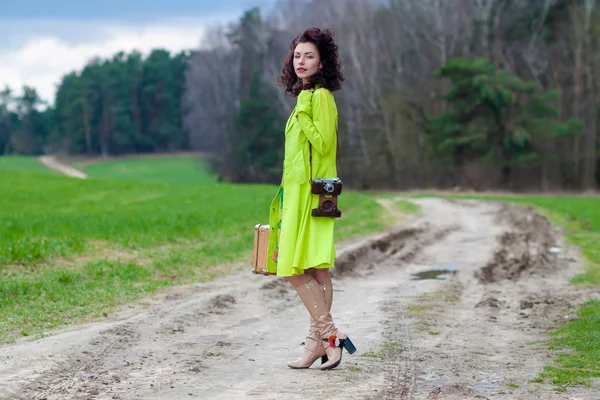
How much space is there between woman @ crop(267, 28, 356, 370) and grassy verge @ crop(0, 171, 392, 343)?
9.56 feet

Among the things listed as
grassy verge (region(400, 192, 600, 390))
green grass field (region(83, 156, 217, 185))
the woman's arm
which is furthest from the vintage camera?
green grass field (region(83, 156, 217, 185))

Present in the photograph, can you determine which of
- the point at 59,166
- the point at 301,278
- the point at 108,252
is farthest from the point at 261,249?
the point at 59,166

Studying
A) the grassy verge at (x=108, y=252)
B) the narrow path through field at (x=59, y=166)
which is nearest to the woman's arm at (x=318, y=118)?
the grassy verge at (x=108, y=252)

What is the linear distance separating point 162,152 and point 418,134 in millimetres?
51908

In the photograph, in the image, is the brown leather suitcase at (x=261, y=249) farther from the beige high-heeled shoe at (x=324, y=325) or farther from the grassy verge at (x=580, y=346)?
the grassy verge at (x=580, y=346)

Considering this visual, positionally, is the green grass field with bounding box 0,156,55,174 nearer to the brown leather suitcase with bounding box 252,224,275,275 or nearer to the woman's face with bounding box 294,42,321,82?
the brown leather suitcase with bounding box 252,224,275,275

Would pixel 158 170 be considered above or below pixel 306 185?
below

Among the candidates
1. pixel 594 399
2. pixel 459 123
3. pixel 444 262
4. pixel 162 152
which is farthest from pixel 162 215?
pixel 162 152

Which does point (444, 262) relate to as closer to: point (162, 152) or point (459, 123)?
point (459, 123)

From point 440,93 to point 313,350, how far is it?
2143 inches

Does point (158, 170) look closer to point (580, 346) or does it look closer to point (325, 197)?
point (580, 346)

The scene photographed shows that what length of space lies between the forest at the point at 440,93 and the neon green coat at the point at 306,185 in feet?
150

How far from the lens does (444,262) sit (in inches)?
661

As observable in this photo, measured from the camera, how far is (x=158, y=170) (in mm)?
86938
